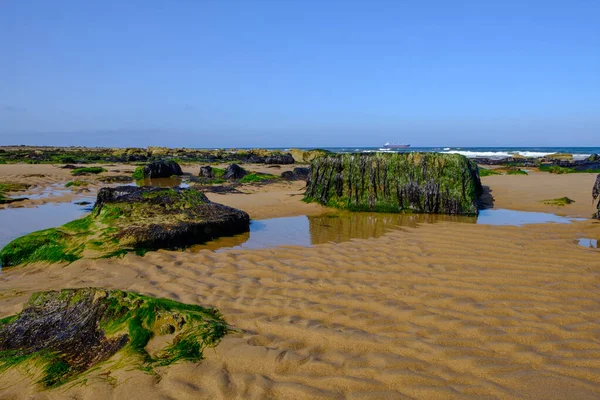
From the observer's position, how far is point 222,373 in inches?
102

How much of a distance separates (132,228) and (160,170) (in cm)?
1341

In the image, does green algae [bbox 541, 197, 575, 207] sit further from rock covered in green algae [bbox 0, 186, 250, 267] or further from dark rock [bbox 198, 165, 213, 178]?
dark rock [bbox 198, 165, 213, 178]

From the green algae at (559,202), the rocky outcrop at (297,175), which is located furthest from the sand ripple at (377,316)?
the rocky outcrop at (297,175)

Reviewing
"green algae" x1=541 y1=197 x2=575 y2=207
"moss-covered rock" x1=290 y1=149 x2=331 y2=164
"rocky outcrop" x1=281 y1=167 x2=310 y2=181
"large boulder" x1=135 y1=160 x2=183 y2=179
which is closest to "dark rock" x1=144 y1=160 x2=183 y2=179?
"large boulder" x1=135 y1=160 x2=183 y2=179

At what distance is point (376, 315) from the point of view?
3.50 m

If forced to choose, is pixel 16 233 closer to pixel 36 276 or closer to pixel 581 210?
pixel 36 276

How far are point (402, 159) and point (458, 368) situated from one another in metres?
7.04

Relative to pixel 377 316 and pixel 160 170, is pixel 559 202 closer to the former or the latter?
pixel 377 316

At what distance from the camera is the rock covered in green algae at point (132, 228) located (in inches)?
219

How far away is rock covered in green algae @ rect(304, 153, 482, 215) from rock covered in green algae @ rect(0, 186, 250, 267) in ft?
10.2

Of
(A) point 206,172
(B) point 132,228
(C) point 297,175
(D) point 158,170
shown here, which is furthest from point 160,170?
(B) point 132,228

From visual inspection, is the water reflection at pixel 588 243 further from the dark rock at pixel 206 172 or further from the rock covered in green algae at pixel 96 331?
the dark rock at pixel 206 172

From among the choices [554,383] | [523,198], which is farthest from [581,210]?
[554,383]

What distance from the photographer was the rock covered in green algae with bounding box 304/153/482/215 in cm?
871
